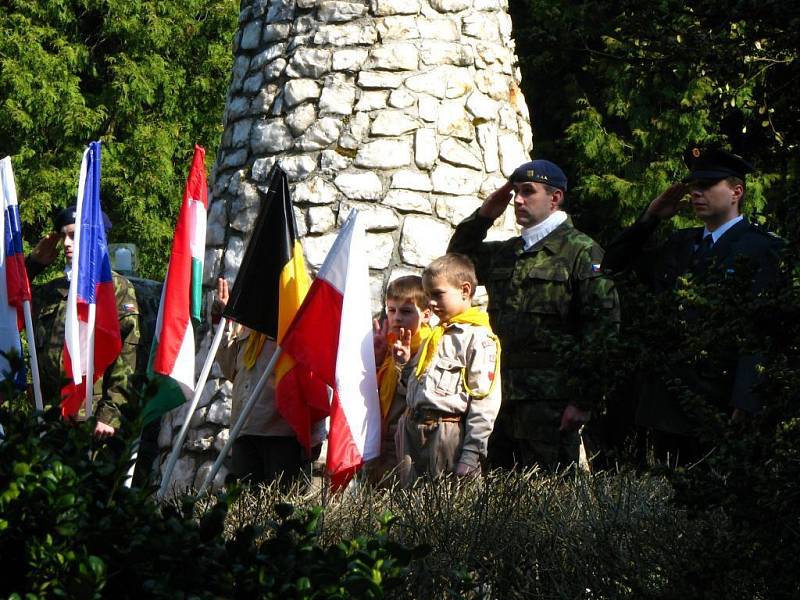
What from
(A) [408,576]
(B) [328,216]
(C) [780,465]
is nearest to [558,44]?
(C) [780,465]

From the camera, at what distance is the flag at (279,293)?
563cm

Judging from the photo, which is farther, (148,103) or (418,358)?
(148,103)

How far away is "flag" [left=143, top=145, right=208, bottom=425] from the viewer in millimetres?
5680

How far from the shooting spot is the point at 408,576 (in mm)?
3891

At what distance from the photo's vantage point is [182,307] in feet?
19.0

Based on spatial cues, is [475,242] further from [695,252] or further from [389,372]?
[695,252]

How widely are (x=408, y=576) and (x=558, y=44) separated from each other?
167 centimetres

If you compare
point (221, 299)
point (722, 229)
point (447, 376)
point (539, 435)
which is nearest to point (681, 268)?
point (722, 229)

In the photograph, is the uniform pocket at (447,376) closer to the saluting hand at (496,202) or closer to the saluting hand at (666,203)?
the saluting hand at (496,202)

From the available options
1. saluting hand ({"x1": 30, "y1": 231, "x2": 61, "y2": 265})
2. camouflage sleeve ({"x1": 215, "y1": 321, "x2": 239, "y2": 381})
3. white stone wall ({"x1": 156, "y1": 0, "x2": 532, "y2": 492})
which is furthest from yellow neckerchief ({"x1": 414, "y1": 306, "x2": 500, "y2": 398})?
saluting hand ({"x1": 30, "y1": 231, "x2": 61, "y2": 265})

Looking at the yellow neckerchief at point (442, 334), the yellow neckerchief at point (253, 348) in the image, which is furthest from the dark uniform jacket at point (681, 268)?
the yellow neckerchief at point (253, 348)

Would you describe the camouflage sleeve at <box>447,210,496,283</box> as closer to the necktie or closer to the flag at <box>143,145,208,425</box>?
the necktie

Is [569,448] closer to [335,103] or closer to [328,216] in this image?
[328,216]

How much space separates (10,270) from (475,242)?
2221 mm
